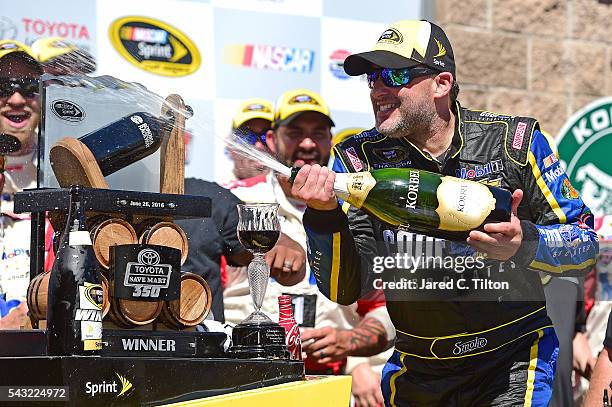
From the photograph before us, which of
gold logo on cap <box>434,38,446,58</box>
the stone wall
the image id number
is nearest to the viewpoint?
the image id number

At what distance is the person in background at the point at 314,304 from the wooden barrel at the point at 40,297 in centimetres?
191

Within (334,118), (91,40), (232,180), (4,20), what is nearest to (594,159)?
(334,118)

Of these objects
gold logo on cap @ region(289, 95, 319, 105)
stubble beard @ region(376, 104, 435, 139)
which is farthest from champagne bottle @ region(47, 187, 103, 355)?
gold logo on cap @ region(289, 95, 319, 105)

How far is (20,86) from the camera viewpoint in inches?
130

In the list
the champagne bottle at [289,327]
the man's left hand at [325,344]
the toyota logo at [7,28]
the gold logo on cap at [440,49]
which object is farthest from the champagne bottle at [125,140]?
the toyota logo at [7,28]

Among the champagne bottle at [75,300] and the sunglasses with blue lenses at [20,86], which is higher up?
the sunglasses with blue lenses at [20,86]

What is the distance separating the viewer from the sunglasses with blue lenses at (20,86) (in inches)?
129

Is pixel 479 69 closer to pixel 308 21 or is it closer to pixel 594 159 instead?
pixel 594 159

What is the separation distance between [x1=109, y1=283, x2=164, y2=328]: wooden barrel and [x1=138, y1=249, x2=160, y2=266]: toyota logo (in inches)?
4.1

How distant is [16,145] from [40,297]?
0.62 metres

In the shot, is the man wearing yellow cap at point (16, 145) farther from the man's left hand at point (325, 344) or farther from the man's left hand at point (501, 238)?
the man's left hand at point (325, 344)

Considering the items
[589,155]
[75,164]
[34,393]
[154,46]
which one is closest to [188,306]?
[75,164]
